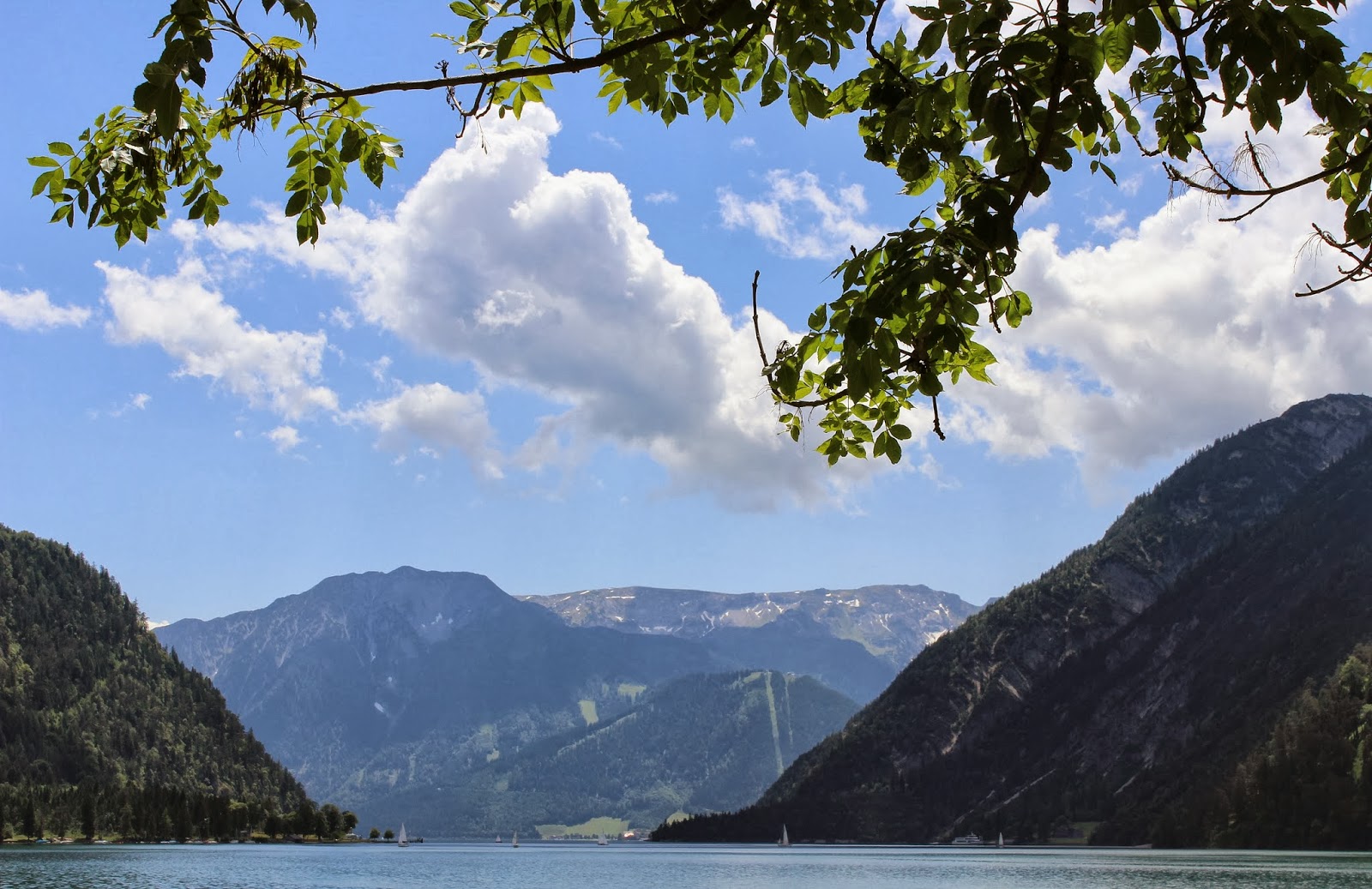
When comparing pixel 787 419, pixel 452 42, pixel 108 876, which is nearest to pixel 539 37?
pixel 452 42

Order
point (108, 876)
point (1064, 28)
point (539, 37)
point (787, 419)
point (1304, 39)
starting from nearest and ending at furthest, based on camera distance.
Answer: point (1304, 39) < point (1064, 28) < point (539, 37) < point (787, 419) < point (108, 876)

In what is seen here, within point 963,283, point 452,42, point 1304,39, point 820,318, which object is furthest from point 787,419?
point 1304,39

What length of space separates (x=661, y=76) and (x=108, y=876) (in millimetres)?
158089

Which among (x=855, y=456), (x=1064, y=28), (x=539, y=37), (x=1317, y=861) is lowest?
(x=1317, y=861)

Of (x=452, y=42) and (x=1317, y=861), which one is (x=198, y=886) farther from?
(x=1317, y=861)

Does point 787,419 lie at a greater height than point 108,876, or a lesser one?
greater

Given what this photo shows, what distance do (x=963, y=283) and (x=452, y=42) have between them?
9.45 ft

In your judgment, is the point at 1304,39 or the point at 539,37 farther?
the point at 539,37

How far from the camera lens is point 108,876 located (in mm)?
140750

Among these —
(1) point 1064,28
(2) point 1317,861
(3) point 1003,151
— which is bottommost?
(2) point 1317,861

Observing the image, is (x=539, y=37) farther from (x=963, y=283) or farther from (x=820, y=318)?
(x=963, y=283)

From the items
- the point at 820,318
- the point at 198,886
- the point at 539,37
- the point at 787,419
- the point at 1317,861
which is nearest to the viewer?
the point at 539,37

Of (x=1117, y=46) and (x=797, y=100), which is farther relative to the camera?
(x=797, y=100)

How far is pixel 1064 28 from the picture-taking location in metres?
5.64
